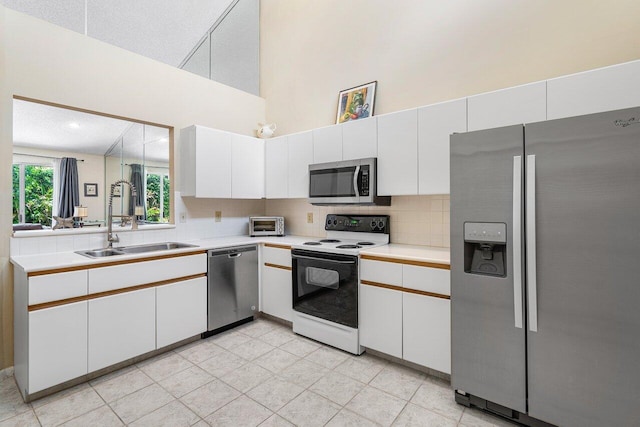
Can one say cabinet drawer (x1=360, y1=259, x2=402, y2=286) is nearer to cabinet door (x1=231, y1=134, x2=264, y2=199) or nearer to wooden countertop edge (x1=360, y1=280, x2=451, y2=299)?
wooden countertop edge (x1=360, y1=280, x2=451, y2=299)

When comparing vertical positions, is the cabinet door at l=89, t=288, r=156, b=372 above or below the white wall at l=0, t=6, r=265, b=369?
below

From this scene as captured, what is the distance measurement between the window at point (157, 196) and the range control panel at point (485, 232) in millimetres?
3253

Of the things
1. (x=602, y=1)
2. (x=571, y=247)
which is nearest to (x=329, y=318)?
(x=571, y=247)

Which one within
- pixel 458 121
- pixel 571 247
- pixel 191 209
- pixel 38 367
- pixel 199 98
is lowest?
pixel 38 367

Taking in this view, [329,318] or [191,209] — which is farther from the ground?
[191,209]

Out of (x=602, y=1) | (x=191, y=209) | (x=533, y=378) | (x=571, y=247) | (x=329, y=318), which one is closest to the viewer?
(x=571, y=247)

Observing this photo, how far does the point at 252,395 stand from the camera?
2047mm

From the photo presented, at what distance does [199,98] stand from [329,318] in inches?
108

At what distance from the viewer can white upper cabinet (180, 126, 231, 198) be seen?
315cm

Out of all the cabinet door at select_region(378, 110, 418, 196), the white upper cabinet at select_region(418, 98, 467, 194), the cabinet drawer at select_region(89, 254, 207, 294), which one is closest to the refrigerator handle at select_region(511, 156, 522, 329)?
the white upper cabinet at select_region(418, 98, 467, 194)

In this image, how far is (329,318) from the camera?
2.70 m

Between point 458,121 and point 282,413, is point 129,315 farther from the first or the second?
point 458,121

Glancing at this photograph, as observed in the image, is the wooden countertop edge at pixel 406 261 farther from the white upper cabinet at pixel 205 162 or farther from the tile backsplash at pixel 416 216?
the white upper cabinet at pixel 205 162

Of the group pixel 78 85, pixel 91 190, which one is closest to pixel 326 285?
pixel 78 85
